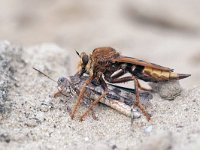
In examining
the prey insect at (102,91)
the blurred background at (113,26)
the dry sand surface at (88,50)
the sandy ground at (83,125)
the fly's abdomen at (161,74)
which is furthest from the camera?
the blurred background at (113,26)

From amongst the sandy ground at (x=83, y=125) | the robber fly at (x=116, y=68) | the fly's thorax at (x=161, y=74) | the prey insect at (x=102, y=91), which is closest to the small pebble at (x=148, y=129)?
the sandy ground at (x=83, y=125)

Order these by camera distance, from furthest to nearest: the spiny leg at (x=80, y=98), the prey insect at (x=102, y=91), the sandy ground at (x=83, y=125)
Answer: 1. the prey insect at (x=102, y=91)
2. the spiny leg at (x=80, y=98)
3. the sandy ground at (x=83, y=125)

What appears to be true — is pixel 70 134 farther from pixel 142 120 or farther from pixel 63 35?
pixel 63 35

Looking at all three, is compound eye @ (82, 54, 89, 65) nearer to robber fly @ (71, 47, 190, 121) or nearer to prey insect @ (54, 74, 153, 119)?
robber fly @ (71, 47, 190, 121)

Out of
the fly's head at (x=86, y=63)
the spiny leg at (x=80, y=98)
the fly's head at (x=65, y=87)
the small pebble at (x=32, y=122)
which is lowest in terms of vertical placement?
the small pebble at (x=32, y=122)

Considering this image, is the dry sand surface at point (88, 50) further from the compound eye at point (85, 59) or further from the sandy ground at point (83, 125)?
the compound eye at point (85, 59)

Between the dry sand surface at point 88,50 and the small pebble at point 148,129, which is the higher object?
the dry sand surface at point 88,50

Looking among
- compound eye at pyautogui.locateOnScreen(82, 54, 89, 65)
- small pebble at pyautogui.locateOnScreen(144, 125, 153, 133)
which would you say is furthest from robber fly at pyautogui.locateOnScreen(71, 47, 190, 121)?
small pebble at pyautogui.locateOnScreen(144, 125, 153, 133)
